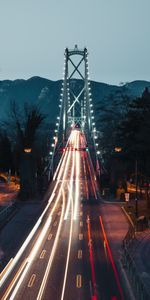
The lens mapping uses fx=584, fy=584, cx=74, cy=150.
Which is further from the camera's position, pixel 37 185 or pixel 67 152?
pixel 67 152

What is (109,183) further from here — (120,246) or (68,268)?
(68,268)

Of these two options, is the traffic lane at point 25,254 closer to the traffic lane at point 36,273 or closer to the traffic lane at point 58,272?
the traffic lane at point 36,273

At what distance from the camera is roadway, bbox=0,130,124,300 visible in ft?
92.6

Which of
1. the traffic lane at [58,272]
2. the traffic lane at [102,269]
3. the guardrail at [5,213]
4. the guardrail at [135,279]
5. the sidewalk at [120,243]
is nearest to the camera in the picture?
the guardrail at [135,279]

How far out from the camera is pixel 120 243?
41.7 meters

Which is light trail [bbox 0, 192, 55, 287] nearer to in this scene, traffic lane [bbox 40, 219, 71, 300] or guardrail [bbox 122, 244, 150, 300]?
traffic lane [bbox 40, 219, 71, 300]

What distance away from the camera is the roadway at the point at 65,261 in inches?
1111

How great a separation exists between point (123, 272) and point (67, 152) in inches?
4528

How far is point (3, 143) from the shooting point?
108 meters

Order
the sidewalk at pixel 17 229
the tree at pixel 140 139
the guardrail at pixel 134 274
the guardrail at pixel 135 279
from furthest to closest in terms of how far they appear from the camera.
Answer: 1. the tree at pixel 140 139
2. the sidewalk at pixel 17 229
3. the guardrail at pixel 134 274
4. the guardrail at pixel 135 279

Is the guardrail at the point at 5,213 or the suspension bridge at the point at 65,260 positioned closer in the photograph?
the suspension bridge at the point at 65,260

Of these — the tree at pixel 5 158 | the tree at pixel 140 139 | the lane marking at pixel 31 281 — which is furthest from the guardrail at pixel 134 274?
the tree at pixel 5 158

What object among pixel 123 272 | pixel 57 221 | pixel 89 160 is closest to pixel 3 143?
pixel 89 160

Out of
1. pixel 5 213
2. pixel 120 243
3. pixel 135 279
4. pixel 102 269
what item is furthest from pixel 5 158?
pixel 135 279
